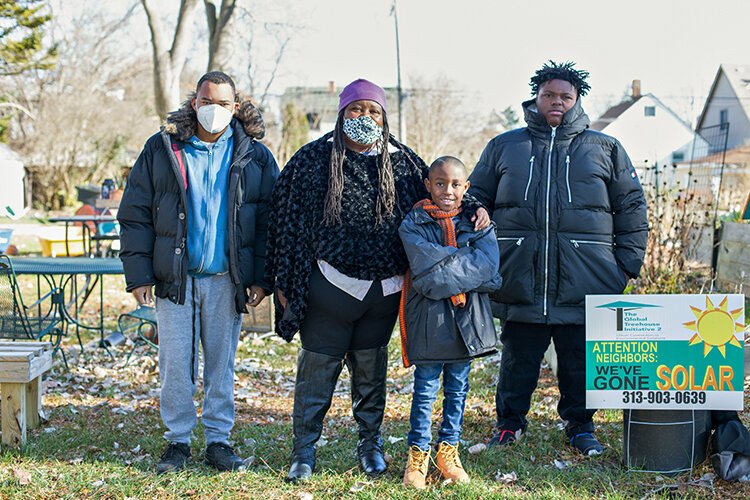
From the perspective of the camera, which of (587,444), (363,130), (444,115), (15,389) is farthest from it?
(444,115)

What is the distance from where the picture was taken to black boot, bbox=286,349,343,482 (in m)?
4.05

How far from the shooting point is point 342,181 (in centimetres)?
385

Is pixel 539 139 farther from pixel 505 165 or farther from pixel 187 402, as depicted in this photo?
pixel 187 402

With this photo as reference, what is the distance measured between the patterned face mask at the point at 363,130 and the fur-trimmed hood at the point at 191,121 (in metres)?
0.65

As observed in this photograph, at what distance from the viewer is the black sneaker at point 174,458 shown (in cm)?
409

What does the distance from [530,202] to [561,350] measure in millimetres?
916

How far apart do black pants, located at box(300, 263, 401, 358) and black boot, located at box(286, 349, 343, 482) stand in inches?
2.8

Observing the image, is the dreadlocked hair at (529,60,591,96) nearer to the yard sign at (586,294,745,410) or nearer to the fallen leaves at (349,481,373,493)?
the yard sign at (586,294,745,410)

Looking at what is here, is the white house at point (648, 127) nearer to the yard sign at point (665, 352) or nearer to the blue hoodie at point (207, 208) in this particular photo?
the yard sign at point (665, 352)

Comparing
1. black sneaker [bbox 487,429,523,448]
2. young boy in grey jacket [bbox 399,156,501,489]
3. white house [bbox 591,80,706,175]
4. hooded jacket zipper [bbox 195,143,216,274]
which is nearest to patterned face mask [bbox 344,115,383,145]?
young boy in grey jacket [bbox 399,156,501,489]

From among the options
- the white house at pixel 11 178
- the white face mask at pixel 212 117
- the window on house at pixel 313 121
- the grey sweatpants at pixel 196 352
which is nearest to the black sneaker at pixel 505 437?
the grey sweatpants at pixel 196 352

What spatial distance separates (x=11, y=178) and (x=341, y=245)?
27770 mm

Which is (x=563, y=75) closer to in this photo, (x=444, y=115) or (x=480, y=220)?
(x=480, y=220)

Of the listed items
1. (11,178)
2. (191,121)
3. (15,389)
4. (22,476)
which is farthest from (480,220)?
(11,178)
